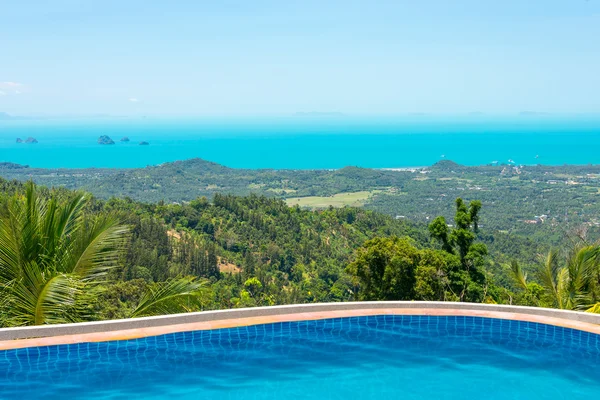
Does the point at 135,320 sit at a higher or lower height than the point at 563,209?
higher

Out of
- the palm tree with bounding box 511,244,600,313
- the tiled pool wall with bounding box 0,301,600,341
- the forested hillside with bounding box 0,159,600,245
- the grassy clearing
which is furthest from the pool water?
the grassy clearing

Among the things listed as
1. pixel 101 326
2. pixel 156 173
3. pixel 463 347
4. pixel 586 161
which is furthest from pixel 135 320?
Result: pixel 586 161

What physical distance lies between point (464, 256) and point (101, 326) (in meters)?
7.81

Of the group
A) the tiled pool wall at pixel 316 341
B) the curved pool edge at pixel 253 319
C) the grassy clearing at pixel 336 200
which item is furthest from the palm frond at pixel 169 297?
the grassy clearing at pixel 336 200

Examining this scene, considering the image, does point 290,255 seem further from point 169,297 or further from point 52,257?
point 52,257

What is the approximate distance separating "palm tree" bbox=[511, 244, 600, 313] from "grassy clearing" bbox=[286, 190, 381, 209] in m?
83.1

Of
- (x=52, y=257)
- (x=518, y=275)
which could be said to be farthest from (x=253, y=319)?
(x=518, y=275)

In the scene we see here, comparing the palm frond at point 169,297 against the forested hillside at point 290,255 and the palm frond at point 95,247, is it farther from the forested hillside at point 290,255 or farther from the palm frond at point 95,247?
the palm frond at point 95,247

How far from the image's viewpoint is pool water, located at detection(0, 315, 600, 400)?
19.9ft

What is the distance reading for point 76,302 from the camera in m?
6.73

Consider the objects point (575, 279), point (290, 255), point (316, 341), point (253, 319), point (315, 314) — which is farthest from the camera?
point (290, 255)

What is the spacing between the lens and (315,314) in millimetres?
7750

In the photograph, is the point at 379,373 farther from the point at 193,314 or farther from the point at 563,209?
the point at 563,209

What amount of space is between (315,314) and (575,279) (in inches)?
181
